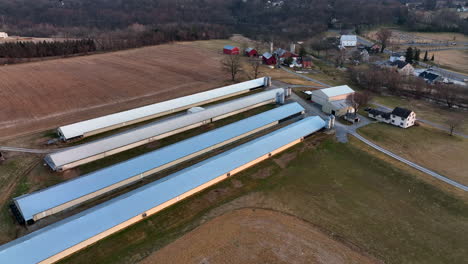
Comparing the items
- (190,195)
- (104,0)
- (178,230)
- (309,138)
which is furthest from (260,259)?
(104,0)

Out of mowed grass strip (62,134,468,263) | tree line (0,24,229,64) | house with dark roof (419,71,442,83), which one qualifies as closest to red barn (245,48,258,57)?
tree line (0,24,229,64)

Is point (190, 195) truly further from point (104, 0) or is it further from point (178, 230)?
point (104, 0)

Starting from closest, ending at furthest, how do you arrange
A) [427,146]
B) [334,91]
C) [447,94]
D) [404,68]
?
[427,146]
[334,91]
[447,94]
[404,68]

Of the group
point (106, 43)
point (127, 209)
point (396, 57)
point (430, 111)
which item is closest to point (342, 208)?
point (127, 209)

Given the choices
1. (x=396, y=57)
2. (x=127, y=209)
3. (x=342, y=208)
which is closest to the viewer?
(x=127, y=209)

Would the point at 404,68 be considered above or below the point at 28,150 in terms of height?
above

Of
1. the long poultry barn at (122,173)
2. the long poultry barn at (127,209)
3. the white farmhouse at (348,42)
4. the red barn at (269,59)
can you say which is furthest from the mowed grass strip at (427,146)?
the white farmhouse at (348,42)

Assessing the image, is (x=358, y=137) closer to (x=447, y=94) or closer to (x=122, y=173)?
(x=447, y=94)
